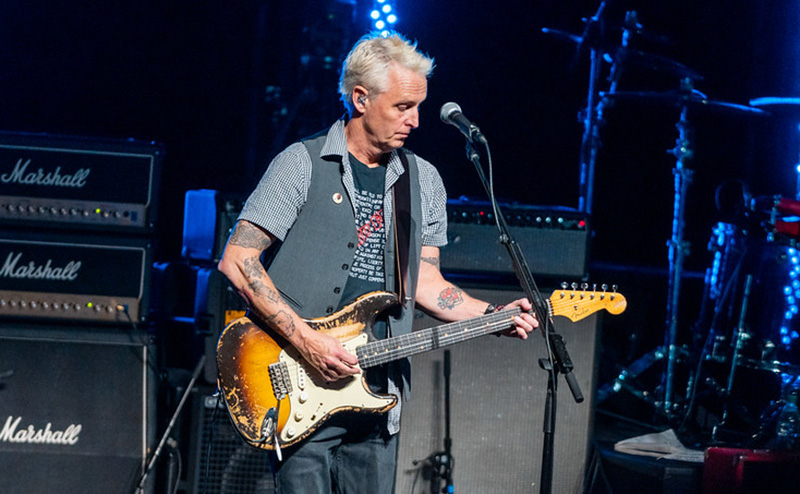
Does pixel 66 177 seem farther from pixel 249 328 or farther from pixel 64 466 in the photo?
pixel 249 328

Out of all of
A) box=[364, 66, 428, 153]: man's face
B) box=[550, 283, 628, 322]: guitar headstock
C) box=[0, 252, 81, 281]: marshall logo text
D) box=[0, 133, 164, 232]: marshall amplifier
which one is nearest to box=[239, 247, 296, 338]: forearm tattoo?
box=[364, 66, 428, 153]: man's face

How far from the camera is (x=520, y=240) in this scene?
13.1 feet

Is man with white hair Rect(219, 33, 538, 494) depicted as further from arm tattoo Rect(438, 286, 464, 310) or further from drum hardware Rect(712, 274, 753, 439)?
drum hardware Rect(712, 274, 753, 439)

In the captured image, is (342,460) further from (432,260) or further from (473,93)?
(473,93)

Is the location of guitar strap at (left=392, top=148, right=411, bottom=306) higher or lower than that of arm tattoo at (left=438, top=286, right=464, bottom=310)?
higher

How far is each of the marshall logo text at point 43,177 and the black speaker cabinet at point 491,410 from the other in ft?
5.44

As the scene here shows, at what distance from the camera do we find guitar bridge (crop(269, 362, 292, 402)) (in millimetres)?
2844

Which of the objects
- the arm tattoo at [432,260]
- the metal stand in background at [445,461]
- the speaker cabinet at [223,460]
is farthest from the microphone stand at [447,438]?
the arm tattoo at [432,260]

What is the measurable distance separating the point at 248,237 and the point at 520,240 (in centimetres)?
160

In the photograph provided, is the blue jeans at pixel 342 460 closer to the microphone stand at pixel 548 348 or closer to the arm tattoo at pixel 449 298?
the arm tattoo at pixel 449 298

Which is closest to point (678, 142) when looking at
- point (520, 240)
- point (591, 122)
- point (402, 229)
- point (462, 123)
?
point (591, 122)

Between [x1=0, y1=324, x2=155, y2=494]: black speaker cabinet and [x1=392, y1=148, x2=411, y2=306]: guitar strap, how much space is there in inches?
63.9

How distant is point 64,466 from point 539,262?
2.31 meters

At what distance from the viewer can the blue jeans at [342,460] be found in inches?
111
